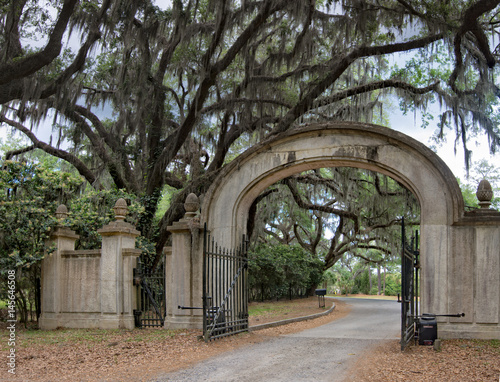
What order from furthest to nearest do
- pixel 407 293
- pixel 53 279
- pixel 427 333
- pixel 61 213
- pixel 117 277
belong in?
pixel 61 213
pixel 53 279
pixel 117 277
pixel 407 293
pixel 427 333

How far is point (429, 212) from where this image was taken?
364 inches

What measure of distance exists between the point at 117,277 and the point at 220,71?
5.92m

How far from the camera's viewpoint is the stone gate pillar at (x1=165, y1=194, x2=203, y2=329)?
10.4 m

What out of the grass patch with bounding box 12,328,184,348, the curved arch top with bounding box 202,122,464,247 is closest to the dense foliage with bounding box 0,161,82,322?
the grass patch with bounding box 12,328,184,348

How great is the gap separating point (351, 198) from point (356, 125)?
9.40 meters

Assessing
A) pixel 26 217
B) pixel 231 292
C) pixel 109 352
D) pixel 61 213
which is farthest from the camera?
pixel 61 213

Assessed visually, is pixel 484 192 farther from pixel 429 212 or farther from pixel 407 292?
pixel 407 292

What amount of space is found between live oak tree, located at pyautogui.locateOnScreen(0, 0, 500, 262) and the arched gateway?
125 inches

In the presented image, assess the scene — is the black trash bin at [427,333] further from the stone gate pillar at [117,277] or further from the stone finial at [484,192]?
the stone gate pillar at [117,277]

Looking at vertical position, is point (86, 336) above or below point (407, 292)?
below

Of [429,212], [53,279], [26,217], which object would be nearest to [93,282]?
[53,279]

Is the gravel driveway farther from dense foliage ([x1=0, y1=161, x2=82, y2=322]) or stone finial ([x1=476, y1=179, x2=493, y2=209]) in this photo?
dense foliage ([x1=0, y1=161, x2=82, y2=322])

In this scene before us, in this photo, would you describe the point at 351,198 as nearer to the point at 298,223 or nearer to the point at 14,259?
the point at 298,223

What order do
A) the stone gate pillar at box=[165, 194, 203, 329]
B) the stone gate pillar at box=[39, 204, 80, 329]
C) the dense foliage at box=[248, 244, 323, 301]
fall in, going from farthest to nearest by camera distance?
1. the dense foliage at box=[248, 244, 323, 301]
2. the stone gate pillar at box=[39, 204, 80, 329]
3. the stone gate pillar at box=[165, 194, 203, 329]
